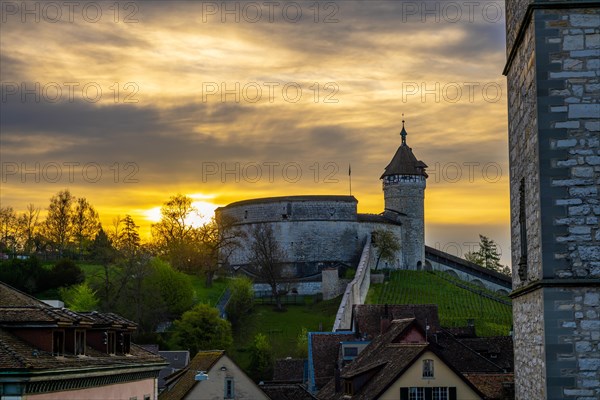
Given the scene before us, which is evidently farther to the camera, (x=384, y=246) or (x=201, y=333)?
(x=384, y=246)

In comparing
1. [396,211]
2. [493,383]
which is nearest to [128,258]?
[396,211]

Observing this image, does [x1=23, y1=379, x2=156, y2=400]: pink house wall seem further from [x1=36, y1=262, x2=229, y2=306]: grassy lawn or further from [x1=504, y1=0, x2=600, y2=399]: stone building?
[x1=36, y1=262, x2=229, y2=306]: grassy lawn

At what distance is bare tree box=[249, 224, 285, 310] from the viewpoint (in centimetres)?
12094

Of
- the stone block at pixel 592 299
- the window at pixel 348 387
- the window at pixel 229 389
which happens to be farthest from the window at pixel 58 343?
the window at pixel 229 389

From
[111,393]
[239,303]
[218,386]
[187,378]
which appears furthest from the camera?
[239,303]

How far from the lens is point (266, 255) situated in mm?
123250

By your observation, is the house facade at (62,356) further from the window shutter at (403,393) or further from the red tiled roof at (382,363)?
the window shutter at (403,393)

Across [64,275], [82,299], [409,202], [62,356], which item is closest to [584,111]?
[62,356]

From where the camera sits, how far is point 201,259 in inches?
4835

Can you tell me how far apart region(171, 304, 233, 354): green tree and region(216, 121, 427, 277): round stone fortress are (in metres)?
42.6

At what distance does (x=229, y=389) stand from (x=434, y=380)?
344 inches

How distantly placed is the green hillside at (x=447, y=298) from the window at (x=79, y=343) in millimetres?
65168

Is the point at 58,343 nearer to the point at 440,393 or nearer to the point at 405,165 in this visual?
the point at 440,393

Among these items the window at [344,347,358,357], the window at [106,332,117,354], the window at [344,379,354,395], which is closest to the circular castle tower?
the window at [344,347,358,357]
